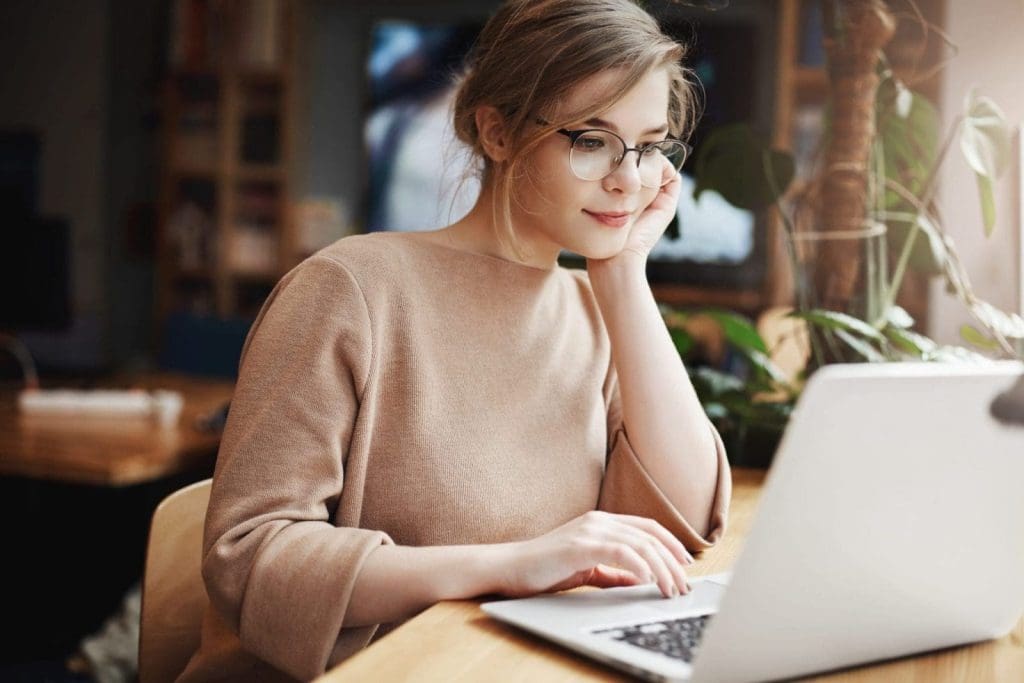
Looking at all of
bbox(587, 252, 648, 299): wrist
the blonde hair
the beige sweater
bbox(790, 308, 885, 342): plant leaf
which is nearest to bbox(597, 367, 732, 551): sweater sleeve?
the beige sweater

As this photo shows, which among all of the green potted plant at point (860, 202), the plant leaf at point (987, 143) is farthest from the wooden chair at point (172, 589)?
the plant leaf at point (987, 143)

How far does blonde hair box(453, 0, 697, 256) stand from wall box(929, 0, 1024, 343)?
2.65 ft

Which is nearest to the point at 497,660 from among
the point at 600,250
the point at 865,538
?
the point at 865,538

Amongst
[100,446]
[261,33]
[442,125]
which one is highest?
[261,33]

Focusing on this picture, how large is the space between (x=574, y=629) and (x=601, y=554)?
0.09m

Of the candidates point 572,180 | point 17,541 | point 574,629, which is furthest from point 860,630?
point 17,541

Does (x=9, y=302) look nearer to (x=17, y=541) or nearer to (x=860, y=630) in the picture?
(x=17, y=541)

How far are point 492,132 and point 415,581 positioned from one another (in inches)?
19.3

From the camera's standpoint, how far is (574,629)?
771 mm

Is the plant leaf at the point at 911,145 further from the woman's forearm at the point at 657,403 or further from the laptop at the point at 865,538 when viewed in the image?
the laptop at the point at 865,538

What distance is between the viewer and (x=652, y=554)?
86 cm

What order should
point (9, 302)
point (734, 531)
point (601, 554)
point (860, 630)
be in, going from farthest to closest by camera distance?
1. point (9, 302)
2. point (734, 531)
3. point (601, 554)
4. point (860, 630)

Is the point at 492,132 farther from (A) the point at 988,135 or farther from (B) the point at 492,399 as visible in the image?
(A) the point at 988,135

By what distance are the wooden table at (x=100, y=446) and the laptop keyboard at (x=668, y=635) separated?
59.9 inches
